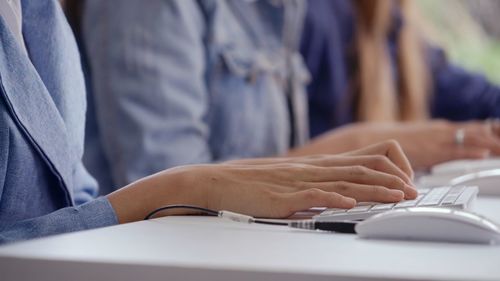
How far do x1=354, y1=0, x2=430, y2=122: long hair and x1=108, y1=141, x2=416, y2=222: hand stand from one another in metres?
1.44

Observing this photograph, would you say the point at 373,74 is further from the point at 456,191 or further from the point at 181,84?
the point at 456,191

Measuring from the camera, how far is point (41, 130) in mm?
929

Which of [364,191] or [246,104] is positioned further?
[246,104]

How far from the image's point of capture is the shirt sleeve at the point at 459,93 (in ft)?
8.36

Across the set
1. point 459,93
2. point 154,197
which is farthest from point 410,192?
point 459,93

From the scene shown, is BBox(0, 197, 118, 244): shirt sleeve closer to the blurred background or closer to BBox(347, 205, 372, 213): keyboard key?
BBox(347, 205, 372, 213): keyboard key

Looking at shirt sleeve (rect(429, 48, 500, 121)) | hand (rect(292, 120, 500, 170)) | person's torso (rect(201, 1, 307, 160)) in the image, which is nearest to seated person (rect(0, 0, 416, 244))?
hand (rect(292, 120, 500, 170))

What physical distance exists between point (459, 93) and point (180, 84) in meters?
1.12

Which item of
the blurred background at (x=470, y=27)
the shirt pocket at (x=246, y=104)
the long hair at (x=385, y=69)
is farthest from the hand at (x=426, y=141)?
the blurred background at (x=470, y=27)

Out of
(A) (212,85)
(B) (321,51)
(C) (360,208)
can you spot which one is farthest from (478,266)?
(B) (321,51)

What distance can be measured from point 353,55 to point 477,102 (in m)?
0.40

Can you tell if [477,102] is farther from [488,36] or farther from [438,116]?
[488,36]

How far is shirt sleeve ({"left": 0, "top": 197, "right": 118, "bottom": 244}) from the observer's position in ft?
2.77

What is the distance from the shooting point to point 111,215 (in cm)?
92
